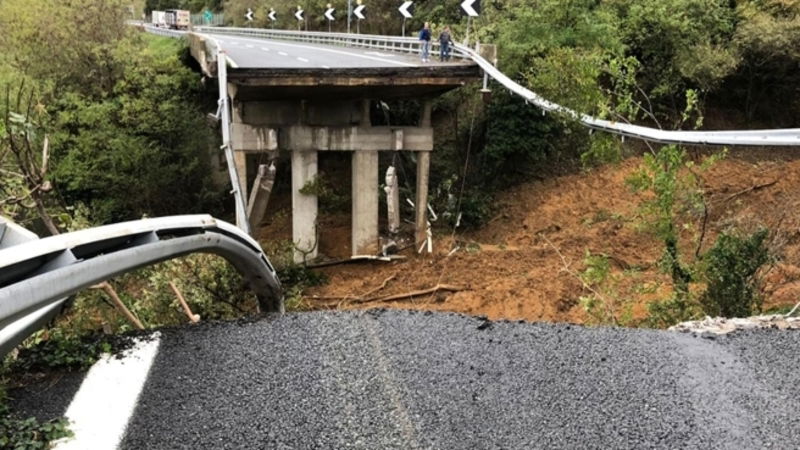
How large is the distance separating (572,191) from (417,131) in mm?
6592

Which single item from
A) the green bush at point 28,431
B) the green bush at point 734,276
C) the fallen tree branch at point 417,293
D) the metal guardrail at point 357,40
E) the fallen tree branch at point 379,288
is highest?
the metal guardrail at point 357,40

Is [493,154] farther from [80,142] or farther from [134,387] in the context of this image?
[134,387]

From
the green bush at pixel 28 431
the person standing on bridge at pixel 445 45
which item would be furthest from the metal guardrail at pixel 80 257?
the person standing on bridge at pixel 445 45

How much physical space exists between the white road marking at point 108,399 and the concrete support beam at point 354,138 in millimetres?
14301

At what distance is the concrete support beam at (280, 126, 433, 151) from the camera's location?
19562 mm

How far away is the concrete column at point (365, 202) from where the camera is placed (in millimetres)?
20031

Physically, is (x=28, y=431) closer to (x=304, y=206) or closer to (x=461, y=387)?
(x=461, y=387)

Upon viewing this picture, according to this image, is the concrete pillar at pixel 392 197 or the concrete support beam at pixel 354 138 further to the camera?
the concrete pillar at pixel 392 197

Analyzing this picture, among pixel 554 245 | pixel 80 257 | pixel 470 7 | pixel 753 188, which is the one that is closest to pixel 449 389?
pixel 80 257

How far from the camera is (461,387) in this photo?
509 centimetres

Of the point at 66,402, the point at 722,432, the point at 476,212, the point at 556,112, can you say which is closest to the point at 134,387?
the point at 66,402

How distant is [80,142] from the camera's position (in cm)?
2311

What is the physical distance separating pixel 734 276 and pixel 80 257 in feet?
24.1

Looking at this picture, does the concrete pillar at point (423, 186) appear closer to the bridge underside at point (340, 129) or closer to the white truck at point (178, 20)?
the bridge underside at point (340, 129)
